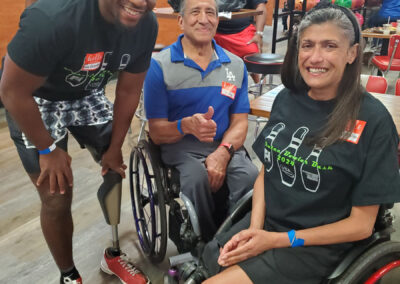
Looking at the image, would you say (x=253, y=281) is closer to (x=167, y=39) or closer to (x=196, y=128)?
(x=196, y=128)

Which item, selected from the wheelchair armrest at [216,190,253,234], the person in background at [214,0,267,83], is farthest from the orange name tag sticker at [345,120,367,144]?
the person in background at [214,0,267,83]

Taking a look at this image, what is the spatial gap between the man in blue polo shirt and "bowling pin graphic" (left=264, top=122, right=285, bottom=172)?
0.35 metres

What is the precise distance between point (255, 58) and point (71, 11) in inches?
88.3

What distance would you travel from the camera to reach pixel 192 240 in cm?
140

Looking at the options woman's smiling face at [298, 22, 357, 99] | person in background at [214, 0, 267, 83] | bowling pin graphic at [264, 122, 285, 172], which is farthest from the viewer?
person in background at [214, 0, 267, 83]

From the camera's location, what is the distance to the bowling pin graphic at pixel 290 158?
1151 millimetres

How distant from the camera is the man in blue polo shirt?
1607 millimetres

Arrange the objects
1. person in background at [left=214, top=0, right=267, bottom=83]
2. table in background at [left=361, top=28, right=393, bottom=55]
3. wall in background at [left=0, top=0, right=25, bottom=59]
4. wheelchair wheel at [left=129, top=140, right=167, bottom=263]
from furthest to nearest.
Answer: table in background at [left=361, top=28, right=393, bottom=55] < wall in background at [left=0, top=0, right=25, bottom=59] < person in background at [left=214, top=0, right=267, bottom=83] < wheelchair wheel at [left=129, top=140, right=167, bottom=263]

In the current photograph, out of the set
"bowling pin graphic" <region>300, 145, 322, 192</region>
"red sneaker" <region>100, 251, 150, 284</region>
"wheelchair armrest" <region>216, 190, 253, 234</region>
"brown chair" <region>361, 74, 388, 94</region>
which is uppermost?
"bowling pin graphic" <region>300, 145, 322, 192</region>

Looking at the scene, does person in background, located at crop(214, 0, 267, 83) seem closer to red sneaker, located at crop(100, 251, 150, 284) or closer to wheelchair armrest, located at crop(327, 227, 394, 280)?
red sneaker, located at crop(100, 251, 150, 284)

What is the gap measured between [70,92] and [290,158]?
903 mm

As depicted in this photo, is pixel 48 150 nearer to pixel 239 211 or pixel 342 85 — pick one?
pixel 239 211

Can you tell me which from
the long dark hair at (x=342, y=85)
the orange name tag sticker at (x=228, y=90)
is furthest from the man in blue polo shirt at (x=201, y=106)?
the long dark hair at (x=342, y=85)

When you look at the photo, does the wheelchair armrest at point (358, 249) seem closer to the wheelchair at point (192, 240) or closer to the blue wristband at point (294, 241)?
the wheelchair at point (192, 240)
